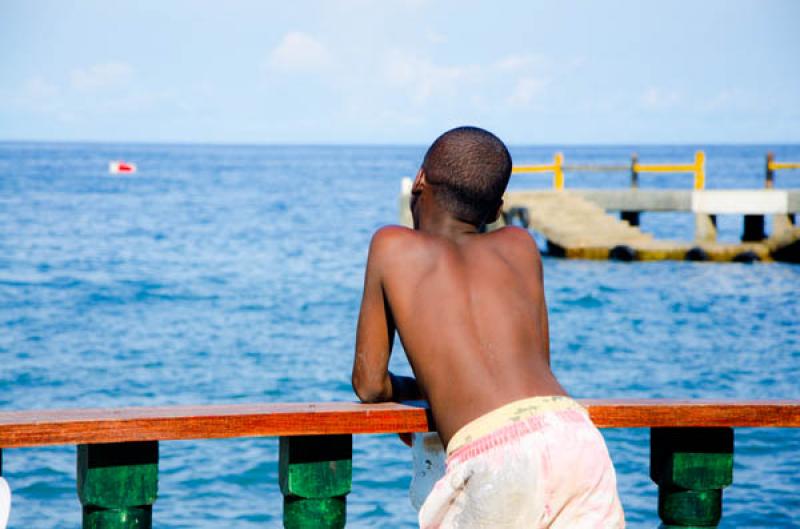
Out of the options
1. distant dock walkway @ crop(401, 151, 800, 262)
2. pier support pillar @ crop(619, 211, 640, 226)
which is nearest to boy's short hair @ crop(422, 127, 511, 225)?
distant dock walkway @ crop(401, 151, 800, 262)

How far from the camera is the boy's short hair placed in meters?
2.66

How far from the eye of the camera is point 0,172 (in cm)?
10344

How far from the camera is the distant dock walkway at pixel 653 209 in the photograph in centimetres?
2539

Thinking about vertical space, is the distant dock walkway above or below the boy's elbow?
below

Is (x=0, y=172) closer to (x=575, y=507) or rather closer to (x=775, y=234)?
(x=775, y=234)

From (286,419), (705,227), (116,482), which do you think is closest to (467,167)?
(286,419)

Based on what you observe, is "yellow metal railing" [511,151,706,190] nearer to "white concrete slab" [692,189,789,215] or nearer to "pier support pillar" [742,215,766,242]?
"white concrete slab" [692,189,789,215]

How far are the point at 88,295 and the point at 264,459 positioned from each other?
49.8 ft

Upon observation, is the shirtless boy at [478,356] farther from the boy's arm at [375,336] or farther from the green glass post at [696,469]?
the green glass post at [696,469]

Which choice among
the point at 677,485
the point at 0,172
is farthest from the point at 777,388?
the point at 0,172

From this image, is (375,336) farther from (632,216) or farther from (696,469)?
(632,216)

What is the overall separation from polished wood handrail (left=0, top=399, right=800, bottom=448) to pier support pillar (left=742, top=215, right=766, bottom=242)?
25.7 metres

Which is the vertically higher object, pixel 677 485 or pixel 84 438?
pixel 84 438

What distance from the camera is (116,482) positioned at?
2504mm
